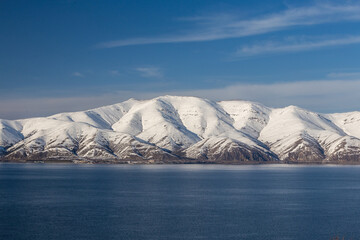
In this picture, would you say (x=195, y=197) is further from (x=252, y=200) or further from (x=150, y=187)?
(x=150, y=187)

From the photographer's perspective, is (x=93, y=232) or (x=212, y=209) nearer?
(x=93, y=232)

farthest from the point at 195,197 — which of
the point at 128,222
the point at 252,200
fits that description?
the point at 128,222

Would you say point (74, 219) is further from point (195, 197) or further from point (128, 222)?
point (195, 197)

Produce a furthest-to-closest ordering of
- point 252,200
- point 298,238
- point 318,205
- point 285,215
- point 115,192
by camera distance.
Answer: point 115,192
point 252,200
point 318,205
point 285,215
point 298,238

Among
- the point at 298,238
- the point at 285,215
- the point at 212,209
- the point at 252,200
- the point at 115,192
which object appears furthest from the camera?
the point at 115,192

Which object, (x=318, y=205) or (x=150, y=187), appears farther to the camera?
(x=150, y=187)

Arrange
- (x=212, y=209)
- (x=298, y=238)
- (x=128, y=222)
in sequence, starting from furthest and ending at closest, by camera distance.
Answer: (x=212, y=209), (x=128, y=222), (x=298, y=238)

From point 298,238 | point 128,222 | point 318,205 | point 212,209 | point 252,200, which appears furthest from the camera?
point 252,200

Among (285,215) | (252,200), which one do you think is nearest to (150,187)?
(252,200)

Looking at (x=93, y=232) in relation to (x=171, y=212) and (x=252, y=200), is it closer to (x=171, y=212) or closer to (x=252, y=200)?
(x=171, y=212)
